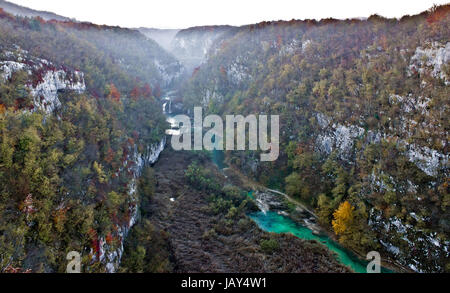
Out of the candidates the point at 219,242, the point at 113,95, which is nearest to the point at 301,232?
the point at 219,242

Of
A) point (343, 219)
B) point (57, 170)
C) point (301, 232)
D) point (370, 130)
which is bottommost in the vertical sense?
point (301, 232)

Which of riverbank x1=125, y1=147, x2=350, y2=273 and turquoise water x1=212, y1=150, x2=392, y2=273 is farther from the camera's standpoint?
turquoise water x1=212, y1=150, x2=392, y2=273

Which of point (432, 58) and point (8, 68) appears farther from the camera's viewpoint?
point (432, 58)

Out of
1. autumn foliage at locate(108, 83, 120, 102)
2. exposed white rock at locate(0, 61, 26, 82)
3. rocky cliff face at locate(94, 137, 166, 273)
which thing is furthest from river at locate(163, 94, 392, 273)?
exposed white rock at locate(0, 61, 26, 82)

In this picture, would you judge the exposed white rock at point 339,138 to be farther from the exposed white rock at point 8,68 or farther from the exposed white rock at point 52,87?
the exposed white rock at point 8,68

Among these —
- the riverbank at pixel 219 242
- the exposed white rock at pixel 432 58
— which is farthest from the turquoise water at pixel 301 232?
the exposed white rock at pixel 432 58

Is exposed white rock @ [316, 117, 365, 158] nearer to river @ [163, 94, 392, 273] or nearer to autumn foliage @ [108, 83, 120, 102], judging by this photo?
river @ [163, 94, 392, 273]

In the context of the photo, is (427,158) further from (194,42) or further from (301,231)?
(194,42)
